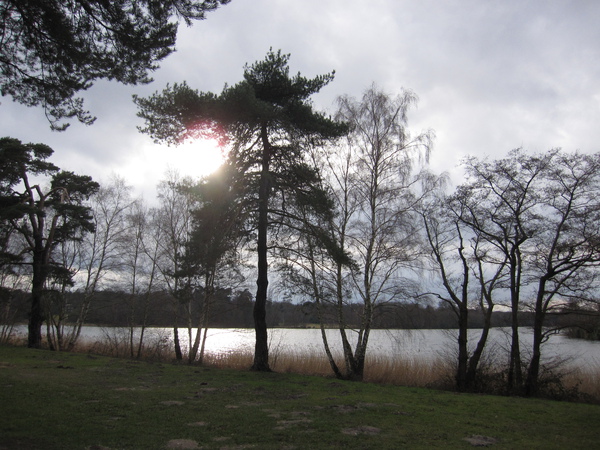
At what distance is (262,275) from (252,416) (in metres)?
6.97

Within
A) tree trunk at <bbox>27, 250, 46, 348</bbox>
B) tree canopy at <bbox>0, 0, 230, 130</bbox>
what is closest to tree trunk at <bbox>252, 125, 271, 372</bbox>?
tree canopy at <bbox>0, 0, 230, 130</bbox>

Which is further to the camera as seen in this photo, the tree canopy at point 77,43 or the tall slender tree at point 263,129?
the tall slender tree at point 263,129

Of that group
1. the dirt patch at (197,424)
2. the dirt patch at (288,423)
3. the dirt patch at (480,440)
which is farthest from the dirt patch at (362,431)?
the dirt patch at (197,424)

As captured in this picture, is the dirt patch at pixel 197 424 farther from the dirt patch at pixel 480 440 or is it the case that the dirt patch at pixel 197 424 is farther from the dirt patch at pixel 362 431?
the dirt patch at pixel 480 440

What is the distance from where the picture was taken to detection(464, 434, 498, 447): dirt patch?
17.2ft

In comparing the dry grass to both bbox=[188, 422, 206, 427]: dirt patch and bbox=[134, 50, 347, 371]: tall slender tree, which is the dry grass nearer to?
bbox=[134, 50, 347, 371]: tall slender tree

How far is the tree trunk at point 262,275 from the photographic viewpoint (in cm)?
1296

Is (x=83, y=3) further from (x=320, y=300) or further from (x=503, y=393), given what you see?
(x=503, y=393)

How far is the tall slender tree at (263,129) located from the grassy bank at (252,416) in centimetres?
485

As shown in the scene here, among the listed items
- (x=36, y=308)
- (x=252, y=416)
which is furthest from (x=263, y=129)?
(x=36, y=308)

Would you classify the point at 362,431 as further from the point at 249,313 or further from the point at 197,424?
the point at 249,313

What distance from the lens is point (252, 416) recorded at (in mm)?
6309

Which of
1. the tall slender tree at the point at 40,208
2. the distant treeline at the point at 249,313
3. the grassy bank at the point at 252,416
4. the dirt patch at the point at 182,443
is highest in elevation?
the tall slender tree at the point at 40,208

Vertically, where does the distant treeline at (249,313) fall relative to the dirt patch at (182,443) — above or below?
above
